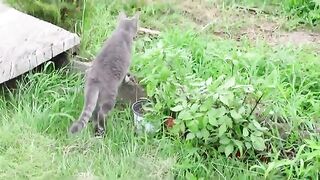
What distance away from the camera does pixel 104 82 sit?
4.48m

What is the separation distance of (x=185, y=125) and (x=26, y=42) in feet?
5.44

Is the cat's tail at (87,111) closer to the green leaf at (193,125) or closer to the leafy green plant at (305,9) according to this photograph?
the green leaf at (193,125)

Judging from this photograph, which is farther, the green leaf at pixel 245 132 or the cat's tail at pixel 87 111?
the cat's tail at pixel 87 111

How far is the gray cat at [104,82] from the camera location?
14.3ft

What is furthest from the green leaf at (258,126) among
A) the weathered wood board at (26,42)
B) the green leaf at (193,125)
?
the weathered wood board at (26,42)

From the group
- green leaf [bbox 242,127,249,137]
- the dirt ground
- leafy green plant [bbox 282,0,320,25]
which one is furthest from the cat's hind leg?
leafy green plant [bbox 282,0,320,25]

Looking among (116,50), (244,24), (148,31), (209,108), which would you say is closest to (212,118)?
(209,108)

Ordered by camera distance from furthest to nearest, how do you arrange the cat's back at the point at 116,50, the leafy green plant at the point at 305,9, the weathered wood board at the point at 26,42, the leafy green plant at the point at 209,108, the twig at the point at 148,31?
the leafy green plant at the point at 305,9 → the twig at the point at 148,31 → the weathered wood board at the point at 26,42 → the cat's back at the point at 116,50 → the leafy green plant at the point at 209,108

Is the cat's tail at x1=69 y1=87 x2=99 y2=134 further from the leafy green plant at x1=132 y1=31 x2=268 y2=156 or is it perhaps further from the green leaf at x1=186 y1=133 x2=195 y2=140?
the green leaf at x1=186 y1=133 x2=195 y2=140

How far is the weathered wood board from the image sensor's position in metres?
4.91

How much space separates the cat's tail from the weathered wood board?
829 mm

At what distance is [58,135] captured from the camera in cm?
454

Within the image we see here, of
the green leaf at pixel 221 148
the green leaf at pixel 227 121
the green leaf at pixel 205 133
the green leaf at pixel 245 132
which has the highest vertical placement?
the green leaf at pixel 227 121

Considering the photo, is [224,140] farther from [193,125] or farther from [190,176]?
[190,176]
